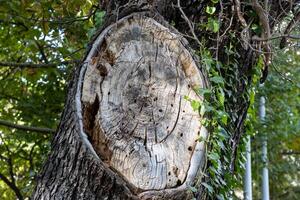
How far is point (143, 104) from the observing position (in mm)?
1930

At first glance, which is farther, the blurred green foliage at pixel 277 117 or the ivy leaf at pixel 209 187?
the blurred green foliage at pixel 277 117

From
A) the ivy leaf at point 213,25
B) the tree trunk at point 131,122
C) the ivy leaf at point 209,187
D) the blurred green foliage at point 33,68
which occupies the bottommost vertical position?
the ivy leaf at point 209,187

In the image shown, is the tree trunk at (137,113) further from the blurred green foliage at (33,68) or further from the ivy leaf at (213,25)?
the blurred green foliage at (33,68)

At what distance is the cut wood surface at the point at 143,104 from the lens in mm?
1777

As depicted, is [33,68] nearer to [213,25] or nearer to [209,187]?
[213,25]

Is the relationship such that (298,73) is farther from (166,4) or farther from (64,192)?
(64,192)

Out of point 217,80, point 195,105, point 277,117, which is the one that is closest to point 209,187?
point 195,105

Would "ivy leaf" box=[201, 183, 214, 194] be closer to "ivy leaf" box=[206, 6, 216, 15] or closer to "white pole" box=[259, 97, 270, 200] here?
"ivy leaf" box=[206, 6, 216, 15]

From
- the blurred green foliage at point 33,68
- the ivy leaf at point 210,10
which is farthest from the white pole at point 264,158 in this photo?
the ivy leaf at point 210,10

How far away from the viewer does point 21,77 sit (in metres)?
4.68

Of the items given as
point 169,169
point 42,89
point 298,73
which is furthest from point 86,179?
point 298,73

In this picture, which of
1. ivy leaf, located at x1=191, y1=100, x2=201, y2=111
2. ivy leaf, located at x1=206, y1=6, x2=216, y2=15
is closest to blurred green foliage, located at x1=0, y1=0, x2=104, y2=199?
ivy leaf, located at x1=206, y1=6, x2=216, y2=15

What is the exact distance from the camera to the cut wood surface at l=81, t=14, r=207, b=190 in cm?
178

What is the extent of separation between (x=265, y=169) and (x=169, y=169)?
6.43 meters
